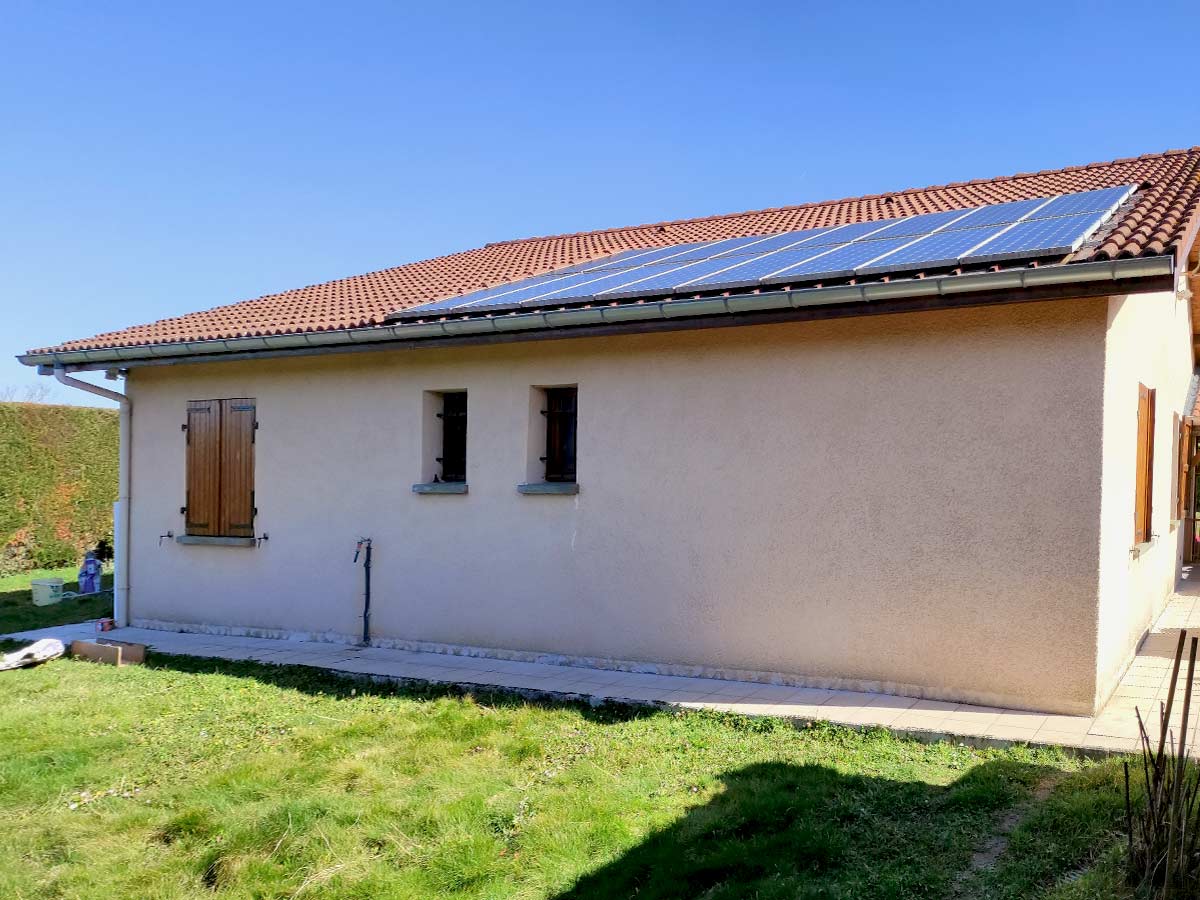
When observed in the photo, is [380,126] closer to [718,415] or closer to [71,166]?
[71,166]

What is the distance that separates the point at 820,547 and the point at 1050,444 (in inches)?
71.9

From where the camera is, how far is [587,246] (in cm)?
1364

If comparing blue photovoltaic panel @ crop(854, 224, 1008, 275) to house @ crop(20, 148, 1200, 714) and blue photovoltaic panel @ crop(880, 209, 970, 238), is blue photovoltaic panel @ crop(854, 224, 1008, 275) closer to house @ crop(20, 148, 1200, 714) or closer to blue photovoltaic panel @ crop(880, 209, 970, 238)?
house @ crop(20, 148, 1200, 714)

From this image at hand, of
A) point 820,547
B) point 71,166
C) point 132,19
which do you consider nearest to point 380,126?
point 132,19

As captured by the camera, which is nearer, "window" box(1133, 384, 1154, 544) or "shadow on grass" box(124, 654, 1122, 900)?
"shadow on grass" box(124, 654, 1122, 900)

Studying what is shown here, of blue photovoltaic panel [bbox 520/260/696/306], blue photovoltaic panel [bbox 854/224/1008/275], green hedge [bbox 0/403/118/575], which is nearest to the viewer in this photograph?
blue photovoltaic panel [bbox 854/224/1008/275]

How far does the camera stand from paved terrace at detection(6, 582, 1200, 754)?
5.82 metres

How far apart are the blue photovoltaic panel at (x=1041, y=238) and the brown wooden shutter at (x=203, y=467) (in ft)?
27.1

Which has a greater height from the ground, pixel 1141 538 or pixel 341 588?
pixel 1141 538

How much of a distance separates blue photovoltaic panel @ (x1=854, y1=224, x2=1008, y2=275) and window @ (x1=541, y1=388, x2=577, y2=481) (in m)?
3.11

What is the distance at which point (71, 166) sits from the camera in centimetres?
1681

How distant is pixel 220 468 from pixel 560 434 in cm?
436

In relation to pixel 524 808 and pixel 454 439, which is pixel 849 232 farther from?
pixel 524 808

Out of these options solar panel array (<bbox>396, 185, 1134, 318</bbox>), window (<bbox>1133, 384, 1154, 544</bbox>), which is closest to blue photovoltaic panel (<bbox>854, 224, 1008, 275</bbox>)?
solar panel array (<bbox>396, 185, 1134, 318</bbox>)
